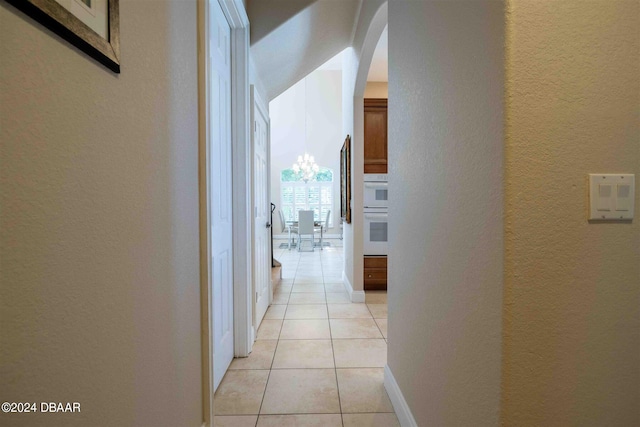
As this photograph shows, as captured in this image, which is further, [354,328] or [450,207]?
[354,328]

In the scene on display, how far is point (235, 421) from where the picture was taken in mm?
1652


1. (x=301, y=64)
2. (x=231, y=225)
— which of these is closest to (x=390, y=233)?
(x=231, y=225)

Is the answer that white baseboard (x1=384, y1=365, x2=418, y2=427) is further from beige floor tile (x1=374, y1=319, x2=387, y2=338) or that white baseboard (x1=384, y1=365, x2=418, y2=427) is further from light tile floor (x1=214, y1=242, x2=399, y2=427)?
beige floor tile (x1=374, y1=319, x2=387, y2=338)

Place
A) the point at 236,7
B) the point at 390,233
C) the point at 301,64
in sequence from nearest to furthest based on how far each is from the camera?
the point at 390,233, the point at 236,7, the point at 301,64

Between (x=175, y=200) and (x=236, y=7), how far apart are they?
1.55 metres

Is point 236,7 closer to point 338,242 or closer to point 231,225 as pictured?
point 231,225

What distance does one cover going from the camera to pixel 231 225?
2266 mm

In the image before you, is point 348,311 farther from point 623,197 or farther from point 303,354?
point 623,197

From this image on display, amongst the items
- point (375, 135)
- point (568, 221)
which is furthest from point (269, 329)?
point (375, 135)

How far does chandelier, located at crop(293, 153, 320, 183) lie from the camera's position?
974cm

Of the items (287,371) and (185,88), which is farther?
(287,371)

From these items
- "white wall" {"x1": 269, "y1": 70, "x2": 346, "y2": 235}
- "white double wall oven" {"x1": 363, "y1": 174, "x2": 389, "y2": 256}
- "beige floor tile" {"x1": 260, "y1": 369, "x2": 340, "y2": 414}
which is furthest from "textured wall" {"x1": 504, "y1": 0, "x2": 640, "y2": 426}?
"white wall" {"x1": 269, "y1": 70, "x2": 346, "y2": 235}

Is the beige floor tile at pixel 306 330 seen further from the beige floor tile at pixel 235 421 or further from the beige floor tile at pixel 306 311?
the beige floor tile at pixel 235 421

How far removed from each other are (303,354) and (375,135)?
2.83m
